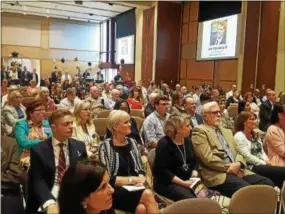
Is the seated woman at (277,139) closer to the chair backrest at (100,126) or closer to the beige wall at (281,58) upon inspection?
the chair backrest at (100,126)

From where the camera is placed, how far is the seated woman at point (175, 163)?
2819 millimetres

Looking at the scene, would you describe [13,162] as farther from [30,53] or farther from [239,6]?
[30,53]

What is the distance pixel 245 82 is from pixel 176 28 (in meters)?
5.33

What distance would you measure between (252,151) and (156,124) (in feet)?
4.20

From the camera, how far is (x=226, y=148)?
338 centimetres

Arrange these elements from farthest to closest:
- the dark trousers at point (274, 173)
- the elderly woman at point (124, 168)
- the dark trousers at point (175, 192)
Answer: the dark trousers at point (274, 173), the dark trousers at point (175, 192), the elderly woman at point (124, 168)

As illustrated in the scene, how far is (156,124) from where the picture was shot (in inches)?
169

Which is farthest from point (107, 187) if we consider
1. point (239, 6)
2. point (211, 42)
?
point (211, 42)

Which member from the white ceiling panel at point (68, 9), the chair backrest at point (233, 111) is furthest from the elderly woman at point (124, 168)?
the white ceiling panel at point (68, 9)

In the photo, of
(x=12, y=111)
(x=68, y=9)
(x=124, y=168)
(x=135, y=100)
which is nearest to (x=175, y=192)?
(x=124, y=168)

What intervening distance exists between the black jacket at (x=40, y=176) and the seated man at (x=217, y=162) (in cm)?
141

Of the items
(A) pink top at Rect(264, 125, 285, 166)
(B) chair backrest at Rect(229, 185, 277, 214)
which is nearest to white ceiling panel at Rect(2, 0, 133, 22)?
(A) pink top at Rect(264, 125, 285, 166)

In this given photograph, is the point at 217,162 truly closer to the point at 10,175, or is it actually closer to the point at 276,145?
the point at 276,145

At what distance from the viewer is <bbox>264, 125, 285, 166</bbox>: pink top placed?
140 inches
